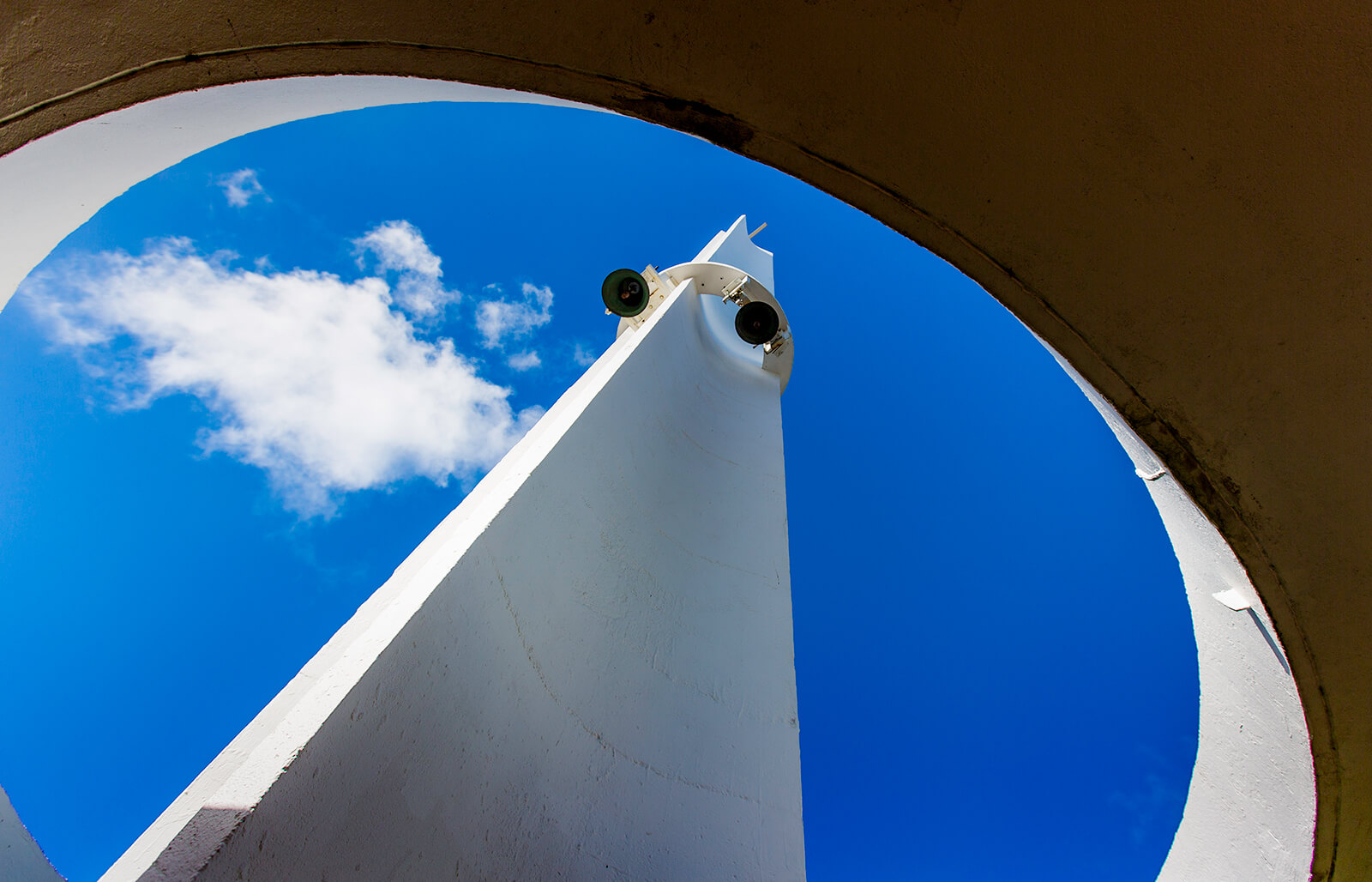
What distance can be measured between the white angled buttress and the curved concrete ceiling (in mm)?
2105

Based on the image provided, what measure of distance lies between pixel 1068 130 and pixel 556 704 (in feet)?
11.9

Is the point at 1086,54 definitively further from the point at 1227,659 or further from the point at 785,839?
the point at 785,839

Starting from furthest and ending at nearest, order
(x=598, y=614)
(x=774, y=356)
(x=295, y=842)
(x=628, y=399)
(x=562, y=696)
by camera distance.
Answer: (x=774, y=356), (x=628, y=399), (x=598, y=614), (x=562, y=696), (x=295, y=842)

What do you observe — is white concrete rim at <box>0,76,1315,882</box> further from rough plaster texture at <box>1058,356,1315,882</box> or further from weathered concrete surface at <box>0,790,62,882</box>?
weathered concrete surface at <box>0,790,62,882</box>

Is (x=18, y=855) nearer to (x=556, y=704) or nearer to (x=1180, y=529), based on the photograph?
(x=556, y=704)

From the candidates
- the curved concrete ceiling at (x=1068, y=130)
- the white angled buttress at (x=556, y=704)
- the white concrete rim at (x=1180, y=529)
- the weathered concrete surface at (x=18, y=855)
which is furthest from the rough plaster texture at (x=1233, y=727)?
the weathered concrete surface at (x=18, y=855)

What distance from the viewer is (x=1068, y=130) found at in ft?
6.75

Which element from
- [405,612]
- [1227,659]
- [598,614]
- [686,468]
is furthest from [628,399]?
[1227,659]

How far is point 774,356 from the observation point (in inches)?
411

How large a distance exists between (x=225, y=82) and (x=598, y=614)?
3.38m

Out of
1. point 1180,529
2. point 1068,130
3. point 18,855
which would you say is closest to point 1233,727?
point 1180,529

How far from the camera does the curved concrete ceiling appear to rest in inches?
74.7

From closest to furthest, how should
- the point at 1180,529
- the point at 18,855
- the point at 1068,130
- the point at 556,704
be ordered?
the point at 1068,130 < the point at 18,855 < the point at 1180,529 < the point at 556,704

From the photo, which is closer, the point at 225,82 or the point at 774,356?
the point at 225,82
